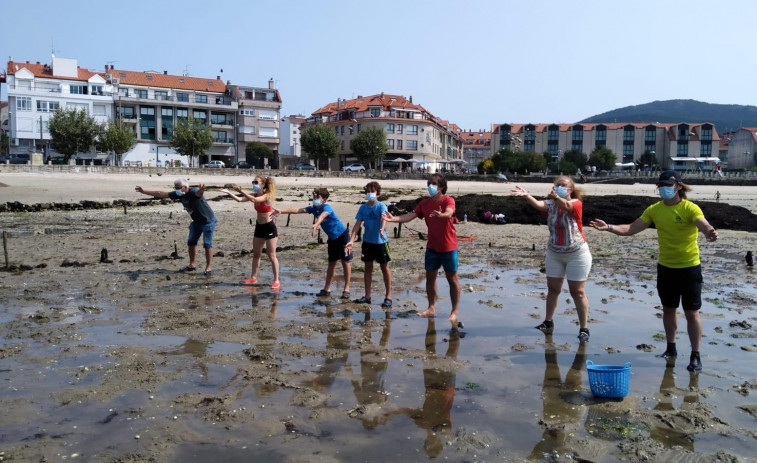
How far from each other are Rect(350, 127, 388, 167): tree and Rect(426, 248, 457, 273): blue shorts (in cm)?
8412

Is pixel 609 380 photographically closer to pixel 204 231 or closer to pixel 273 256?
pixel 273 256

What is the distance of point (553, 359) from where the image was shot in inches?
272

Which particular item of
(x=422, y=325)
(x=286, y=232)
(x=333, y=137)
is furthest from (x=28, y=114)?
(x=422, y=325)

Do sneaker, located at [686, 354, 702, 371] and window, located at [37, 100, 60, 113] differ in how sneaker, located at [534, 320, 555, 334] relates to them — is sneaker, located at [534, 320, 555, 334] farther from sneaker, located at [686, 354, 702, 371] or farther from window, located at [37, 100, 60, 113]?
window, located at [37, 100, 60, 113]

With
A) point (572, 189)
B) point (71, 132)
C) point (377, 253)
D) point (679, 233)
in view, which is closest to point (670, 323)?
point (679, 233)

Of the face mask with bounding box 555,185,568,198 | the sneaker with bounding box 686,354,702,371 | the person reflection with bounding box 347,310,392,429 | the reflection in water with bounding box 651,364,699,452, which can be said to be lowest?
the reflection in water with bounding box 651,364,699,452

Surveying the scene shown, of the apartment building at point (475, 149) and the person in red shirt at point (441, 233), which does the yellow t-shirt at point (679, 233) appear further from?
the apartment building at point (475, 149)

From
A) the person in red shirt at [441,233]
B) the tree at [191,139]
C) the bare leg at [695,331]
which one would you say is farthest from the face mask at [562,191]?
the tree at [191,139]

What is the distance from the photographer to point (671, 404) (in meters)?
5.60

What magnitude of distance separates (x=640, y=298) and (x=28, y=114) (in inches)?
3549

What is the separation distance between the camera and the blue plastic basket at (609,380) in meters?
5.52

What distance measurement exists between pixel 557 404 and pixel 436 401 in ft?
3.46

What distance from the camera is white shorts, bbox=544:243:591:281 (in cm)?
770

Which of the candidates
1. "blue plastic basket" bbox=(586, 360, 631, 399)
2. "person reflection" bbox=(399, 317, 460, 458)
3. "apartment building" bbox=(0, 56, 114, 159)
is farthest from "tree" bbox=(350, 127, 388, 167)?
"blue plastic basket" bbox=(586, 360, 631, 399)
